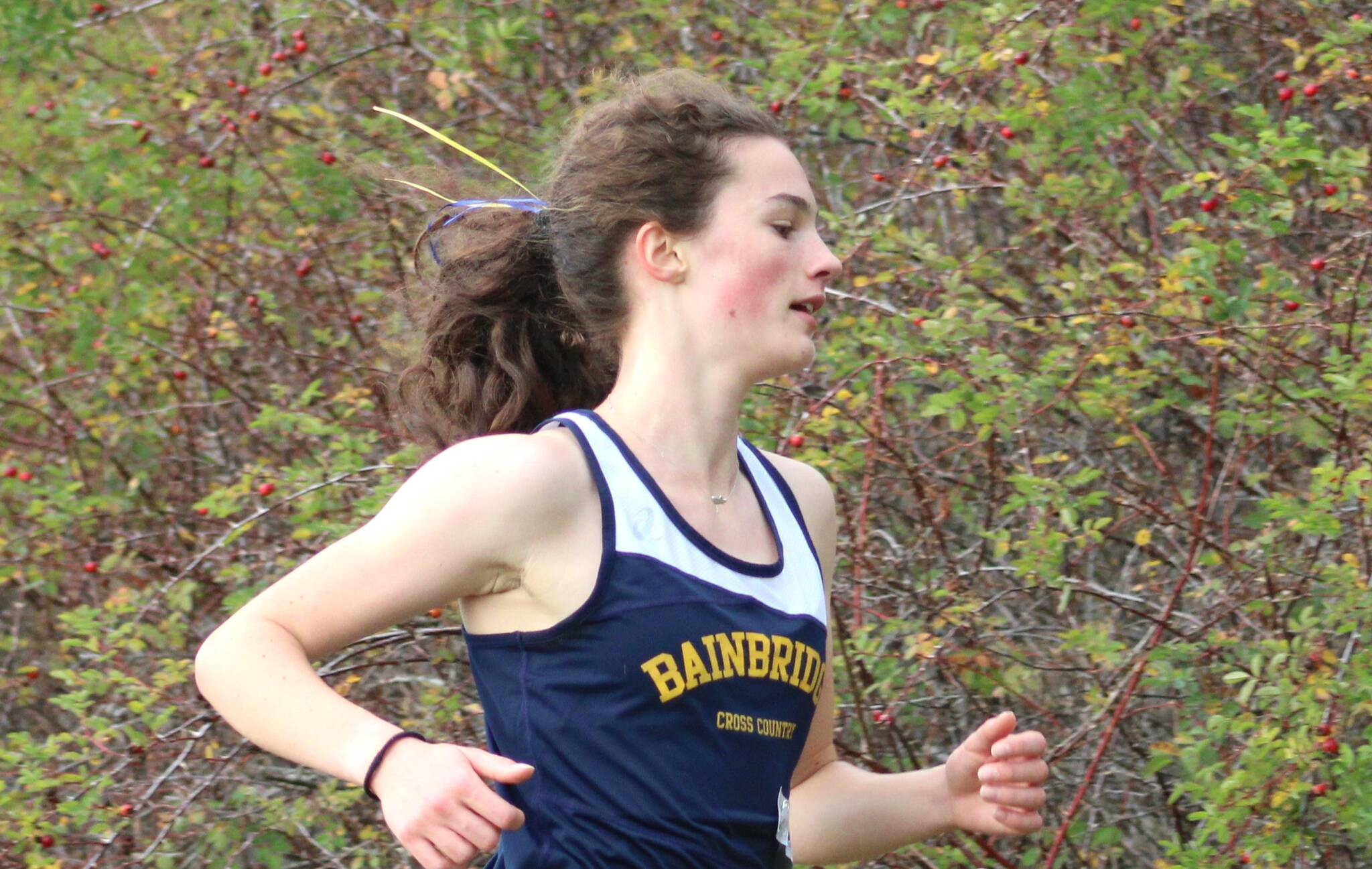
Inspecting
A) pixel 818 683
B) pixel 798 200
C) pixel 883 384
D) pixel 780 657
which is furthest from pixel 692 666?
pixel 883 384

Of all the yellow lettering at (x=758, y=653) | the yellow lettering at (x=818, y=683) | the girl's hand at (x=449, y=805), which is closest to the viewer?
the girl's hand at (x=449, y=805)

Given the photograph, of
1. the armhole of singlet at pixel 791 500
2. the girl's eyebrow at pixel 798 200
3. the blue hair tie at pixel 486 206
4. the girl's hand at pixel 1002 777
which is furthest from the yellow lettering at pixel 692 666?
the blue hair tie at pixel 486 206

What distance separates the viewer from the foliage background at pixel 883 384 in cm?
316

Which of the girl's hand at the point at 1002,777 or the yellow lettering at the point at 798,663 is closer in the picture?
the yellow lettering at the point at 798,663

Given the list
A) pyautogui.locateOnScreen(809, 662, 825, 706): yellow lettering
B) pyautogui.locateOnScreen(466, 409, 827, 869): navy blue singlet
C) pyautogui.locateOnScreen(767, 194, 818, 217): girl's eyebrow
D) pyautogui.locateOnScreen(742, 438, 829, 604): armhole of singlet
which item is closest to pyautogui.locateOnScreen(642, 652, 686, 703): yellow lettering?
pyautogui.locateOnScreen(466, 409, 827, 869): navy blue singlet

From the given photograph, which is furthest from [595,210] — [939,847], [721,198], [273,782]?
[273,782]

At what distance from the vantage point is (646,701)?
1.79 meters

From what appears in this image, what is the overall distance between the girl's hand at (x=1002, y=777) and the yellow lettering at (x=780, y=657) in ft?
1.08

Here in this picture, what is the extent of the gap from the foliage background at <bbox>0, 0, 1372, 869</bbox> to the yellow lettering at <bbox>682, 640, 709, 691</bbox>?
1.10 meters

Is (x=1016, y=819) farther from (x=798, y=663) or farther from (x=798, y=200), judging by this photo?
(x=798, y=200)

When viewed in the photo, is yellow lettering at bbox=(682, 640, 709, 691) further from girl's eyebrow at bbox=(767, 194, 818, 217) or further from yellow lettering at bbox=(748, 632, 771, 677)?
girl's eyebrow at bbox=(767, 194, 818, 217)

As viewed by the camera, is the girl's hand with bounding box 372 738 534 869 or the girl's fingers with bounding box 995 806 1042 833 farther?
the girl's fingers with bounding box 995 806 1042 833

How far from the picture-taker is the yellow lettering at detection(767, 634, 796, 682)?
6.15ft

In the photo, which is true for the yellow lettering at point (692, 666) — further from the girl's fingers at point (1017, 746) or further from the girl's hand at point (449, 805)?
the girl's fingers at point (1017, 746)
